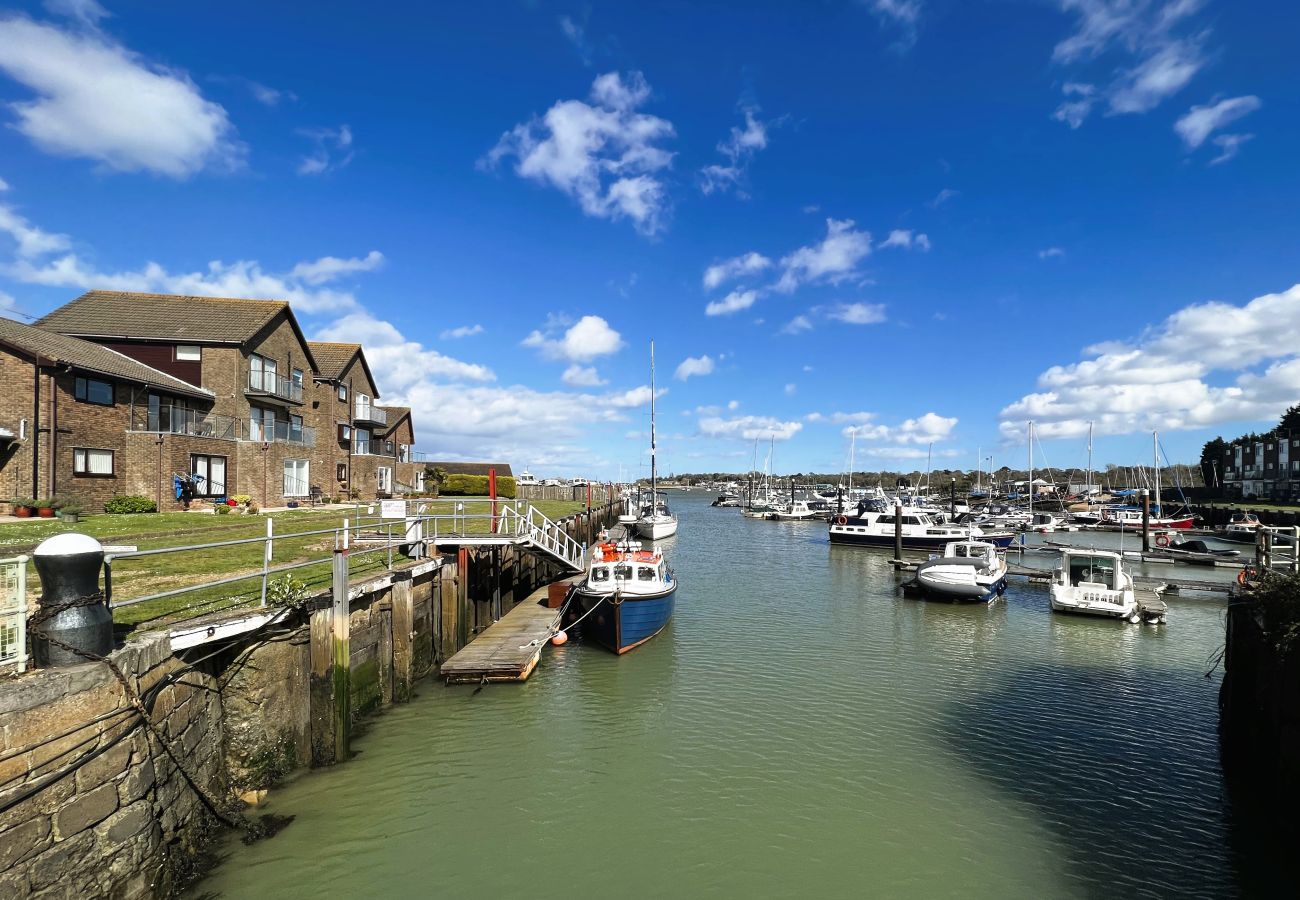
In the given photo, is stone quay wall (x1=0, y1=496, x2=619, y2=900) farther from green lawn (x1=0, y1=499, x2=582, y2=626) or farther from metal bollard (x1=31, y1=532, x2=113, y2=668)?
green lawn (x1=0, y1=499, x2=582, y2=626)

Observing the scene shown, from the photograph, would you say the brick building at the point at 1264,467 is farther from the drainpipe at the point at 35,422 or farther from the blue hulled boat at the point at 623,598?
the drainpipe at the point at 35,422

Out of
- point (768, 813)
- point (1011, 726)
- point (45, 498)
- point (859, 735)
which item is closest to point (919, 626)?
point (1011, 726)

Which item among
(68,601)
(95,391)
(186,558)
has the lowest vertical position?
(186,558)

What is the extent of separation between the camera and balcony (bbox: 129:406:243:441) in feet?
95.4

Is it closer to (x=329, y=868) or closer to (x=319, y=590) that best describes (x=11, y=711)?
(x=329, y=868)

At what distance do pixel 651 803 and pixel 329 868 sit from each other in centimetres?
492

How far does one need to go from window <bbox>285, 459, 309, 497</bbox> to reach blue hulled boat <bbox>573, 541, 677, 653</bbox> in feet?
81.4

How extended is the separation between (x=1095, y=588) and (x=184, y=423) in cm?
4125

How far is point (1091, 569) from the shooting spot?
27.0 m

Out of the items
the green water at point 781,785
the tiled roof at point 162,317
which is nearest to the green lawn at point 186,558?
the green water at point 781,785

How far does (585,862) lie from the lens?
9.27 m

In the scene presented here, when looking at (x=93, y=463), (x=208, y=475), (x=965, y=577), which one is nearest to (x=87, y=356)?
(x=93, y=463)

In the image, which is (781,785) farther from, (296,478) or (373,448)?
(373,448)

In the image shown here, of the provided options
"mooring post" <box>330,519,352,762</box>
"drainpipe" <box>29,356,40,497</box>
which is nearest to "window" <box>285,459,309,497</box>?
"drainpipe" <box>29,356,40,497</box>
